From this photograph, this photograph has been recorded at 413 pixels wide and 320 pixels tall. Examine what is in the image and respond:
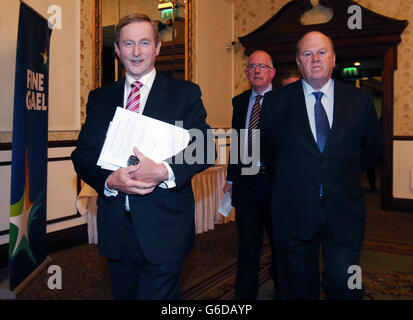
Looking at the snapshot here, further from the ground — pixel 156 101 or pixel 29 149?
pixel 156 101

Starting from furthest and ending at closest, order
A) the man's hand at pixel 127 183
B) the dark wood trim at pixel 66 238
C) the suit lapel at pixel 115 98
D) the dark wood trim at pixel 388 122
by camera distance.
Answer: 1. the dark wood trim at pixel 388 122
2. the dark wood trim at pixel 66 238
3. the suit lapel at pixel 115 98
4. the man's hand at pixel 127 183

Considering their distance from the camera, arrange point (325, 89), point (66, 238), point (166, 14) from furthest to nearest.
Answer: point (166, 14), point (66, 238), point (325, 89)

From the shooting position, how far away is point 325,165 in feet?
6.30

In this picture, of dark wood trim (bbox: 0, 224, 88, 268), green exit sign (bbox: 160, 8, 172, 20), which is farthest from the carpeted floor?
green exit sign (bbox: 160, 8, 172, 20)

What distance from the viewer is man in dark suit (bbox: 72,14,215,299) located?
1549mm

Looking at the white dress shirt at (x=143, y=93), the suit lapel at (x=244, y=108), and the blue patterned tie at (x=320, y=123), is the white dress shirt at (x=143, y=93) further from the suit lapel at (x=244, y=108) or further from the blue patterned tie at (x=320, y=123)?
the suit lapel at (x=244, y=108)

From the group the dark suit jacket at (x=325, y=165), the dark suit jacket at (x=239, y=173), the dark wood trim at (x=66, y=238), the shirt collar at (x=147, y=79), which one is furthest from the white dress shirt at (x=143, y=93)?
the dark wood trim at (x=66, y=238)

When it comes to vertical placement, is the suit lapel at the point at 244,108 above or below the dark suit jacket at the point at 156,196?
above

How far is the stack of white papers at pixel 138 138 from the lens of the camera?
1491mm

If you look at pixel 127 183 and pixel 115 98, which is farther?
pixel 115 98

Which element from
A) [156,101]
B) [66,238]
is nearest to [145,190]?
[156,101]

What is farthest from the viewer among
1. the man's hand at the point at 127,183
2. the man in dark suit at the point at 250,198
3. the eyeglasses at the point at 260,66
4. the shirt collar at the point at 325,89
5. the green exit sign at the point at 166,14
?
the green exit sign at the point at 166,14

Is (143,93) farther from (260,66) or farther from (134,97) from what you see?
(260,66)

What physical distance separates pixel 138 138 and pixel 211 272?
2.33 metres
